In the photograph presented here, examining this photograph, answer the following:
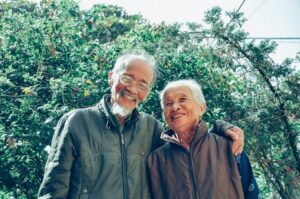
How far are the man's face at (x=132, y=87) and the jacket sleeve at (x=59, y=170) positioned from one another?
0.50 m

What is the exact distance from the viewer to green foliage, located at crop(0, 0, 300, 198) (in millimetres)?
3393

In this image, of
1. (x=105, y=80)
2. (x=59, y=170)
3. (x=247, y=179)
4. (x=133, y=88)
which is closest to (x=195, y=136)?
(x=247, y=179)

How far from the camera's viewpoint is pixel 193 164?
84.9 inches

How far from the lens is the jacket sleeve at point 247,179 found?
7.14 feet

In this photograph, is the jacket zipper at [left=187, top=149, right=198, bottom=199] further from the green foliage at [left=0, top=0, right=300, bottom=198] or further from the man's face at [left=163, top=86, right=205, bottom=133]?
the green foliage at [left=0, top=0, right=300, bottom=198]

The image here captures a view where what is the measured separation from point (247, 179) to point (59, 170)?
4.59 ft

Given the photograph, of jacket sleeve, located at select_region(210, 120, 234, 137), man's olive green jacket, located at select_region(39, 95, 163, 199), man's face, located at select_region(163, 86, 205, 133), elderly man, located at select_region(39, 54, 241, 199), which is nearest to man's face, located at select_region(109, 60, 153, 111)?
elderly man, located at select_region(39, 54, 241, 199)

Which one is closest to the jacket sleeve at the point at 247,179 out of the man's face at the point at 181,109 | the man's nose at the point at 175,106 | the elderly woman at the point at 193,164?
the elderly woman at the point at 193,164

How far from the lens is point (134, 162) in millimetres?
2078

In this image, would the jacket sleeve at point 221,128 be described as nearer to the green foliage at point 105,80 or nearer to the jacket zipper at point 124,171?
the jacket zipper at point 124,171

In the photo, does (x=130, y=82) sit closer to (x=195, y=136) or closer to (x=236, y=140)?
(x=195, y=136)

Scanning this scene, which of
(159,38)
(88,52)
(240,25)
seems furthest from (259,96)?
(88,52)

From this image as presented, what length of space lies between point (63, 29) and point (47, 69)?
1.94 ft

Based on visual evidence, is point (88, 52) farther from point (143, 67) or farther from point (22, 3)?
point (22, 3)
